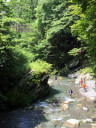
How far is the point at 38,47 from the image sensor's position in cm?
3519

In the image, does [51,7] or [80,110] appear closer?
[80,110]

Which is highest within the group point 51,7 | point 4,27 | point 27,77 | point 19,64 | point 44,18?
point 51,7

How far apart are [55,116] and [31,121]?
6.92ft

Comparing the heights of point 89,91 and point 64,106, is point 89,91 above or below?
above

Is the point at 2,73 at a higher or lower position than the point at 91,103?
higher

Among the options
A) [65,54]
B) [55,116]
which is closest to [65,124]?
[55,116]

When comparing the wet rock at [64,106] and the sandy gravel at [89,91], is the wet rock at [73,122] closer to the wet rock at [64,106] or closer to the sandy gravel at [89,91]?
the wet rock at [64,106]

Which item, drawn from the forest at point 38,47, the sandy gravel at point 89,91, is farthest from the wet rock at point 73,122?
the sandy gravel at point 89,91

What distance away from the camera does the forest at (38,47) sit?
Answer: 994 centimetres

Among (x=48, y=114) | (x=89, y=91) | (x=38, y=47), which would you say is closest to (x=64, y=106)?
(x=48, y=114)

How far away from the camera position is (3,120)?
1050 cm

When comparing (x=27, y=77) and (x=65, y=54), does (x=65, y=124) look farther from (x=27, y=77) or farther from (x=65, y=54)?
(x=65, y=54)

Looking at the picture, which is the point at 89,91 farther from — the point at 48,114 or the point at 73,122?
the point at 73,122

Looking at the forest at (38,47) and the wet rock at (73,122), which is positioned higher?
the forest at (38,47)
